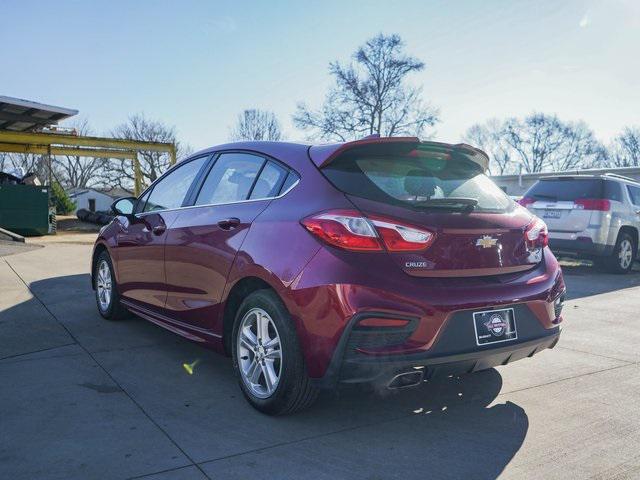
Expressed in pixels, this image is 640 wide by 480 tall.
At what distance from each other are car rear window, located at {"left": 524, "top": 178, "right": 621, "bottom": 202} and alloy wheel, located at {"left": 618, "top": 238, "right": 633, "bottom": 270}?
0.88m

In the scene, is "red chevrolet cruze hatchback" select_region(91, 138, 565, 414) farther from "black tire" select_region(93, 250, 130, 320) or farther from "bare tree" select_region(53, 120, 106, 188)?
"bare tree" select_region(53, 120, 106, 188)

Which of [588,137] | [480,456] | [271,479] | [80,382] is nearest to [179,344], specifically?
[80,382]

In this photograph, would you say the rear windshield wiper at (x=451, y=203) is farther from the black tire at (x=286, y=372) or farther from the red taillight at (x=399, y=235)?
the black tire at (x=286, y=372)

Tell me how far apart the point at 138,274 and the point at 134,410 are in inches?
67.0

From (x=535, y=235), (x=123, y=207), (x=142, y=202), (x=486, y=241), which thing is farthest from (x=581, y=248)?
(x=123, y=207)

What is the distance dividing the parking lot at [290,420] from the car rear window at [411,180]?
1005mm

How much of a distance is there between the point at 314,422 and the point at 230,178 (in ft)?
5.45

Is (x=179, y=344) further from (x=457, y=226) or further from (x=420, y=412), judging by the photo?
(x=457, y=226)

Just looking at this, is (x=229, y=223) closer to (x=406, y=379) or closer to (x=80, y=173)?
(x=406, y=379)

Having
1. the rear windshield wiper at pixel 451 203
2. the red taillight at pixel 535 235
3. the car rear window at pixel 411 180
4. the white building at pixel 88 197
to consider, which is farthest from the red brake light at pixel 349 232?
the white building at pixel 88 197

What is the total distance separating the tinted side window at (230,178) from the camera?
3592mm

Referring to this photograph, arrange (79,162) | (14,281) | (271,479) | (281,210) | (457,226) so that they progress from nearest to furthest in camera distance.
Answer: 1. (271,479)
2. (457,226)
3. (281,210)
4. (14,281)
5. (79,162)

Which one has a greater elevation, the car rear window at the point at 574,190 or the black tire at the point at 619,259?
the car rear window at the point at 574,190

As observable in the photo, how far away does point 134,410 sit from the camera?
3191 millimetres
